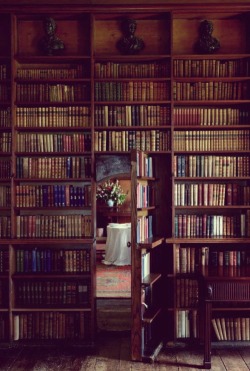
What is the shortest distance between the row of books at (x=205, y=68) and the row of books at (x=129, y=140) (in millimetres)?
663

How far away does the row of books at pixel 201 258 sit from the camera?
4.48m

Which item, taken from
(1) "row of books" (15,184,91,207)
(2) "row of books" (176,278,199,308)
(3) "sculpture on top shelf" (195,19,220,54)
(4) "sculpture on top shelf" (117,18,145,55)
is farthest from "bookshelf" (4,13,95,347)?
(3) "sculpture on top shelf" (195,19,220,54)

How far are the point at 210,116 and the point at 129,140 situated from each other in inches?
34.2

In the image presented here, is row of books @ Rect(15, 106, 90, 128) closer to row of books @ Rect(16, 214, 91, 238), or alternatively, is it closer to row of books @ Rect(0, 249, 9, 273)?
row of books @ Rect(16, 214, 91, 238)

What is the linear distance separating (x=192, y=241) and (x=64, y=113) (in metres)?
1.83

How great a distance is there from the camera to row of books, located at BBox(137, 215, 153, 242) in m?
4.01

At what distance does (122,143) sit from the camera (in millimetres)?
4535

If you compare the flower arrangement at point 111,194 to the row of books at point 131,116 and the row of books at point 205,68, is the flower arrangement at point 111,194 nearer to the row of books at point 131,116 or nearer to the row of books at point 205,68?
the row of books at point 131,116

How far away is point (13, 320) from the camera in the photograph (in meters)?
4.41

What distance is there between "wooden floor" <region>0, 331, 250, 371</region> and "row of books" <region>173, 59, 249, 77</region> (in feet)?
8.99

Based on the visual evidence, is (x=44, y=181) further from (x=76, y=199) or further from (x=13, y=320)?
(x=13, y=320)

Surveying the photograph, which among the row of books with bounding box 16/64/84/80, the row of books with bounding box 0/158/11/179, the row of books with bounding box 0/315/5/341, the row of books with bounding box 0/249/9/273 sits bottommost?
the row of books with bounding box 0/315/5/341

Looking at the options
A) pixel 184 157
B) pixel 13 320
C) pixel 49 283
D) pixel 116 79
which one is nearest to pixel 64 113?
pixel 116 79

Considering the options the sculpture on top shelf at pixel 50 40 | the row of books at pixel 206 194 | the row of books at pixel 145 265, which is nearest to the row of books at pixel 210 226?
the row of books at pixel 206 194
